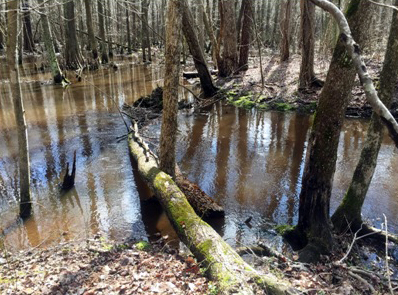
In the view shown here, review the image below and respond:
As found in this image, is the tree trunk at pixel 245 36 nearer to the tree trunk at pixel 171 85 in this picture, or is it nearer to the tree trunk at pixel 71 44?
the tree trunk at pixel 71 44

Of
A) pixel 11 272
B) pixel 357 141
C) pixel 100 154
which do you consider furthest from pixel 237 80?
pixel 11 272

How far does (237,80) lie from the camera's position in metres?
19.0

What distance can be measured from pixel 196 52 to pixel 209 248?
11.7 m

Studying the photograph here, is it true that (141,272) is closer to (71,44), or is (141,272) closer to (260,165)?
(260,165)

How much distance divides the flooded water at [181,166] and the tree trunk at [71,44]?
10337mm

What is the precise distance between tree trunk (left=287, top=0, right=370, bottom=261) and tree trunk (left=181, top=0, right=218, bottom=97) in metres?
8.32

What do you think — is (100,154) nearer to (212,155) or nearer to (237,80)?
(212,155)

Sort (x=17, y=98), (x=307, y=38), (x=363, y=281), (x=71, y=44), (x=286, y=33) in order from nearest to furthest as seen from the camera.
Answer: (x=363, y=281), (x=17, y=98), (x=307, y=38), (x=286, y=33), (x=71, y=44)

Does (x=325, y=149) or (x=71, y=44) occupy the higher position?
(x=71, y=44)

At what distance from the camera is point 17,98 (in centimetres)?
576

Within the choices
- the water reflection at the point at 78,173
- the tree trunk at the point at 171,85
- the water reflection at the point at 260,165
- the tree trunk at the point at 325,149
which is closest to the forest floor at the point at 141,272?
the tree trunk at the point at 325,149

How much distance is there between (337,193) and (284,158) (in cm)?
234

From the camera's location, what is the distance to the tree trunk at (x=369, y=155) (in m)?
4.77

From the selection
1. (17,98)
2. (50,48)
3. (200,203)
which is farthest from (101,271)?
(50,48)
